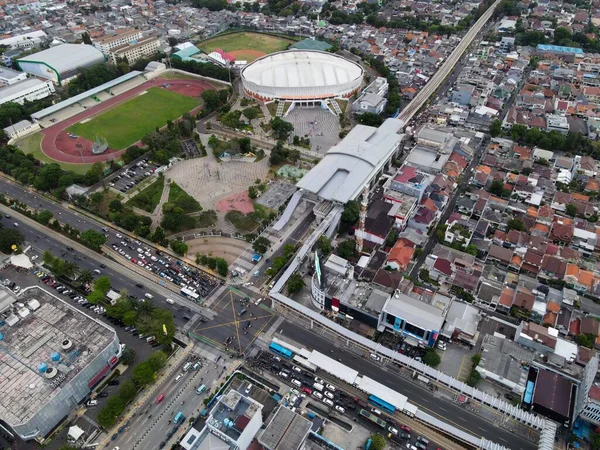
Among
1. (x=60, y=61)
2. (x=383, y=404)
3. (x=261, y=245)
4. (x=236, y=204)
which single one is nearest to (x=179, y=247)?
(x=261, y=245)

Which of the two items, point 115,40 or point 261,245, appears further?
point 115,40

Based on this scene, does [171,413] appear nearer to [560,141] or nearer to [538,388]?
[538,388]

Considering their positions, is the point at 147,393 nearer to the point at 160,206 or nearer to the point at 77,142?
the point at 160,206

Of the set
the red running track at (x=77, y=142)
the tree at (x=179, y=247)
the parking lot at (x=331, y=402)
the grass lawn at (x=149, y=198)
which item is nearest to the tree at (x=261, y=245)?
the tree at (x=179, y=247)

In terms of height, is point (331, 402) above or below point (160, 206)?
below

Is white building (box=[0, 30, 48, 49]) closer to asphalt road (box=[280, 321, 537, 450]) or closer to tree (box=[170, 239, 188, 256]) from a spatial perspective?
tree (box=[170, 239, 188, 256])

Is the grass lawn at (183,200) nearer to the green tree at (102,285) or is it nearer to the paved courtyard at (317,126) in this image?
the green tree at (102,285)
